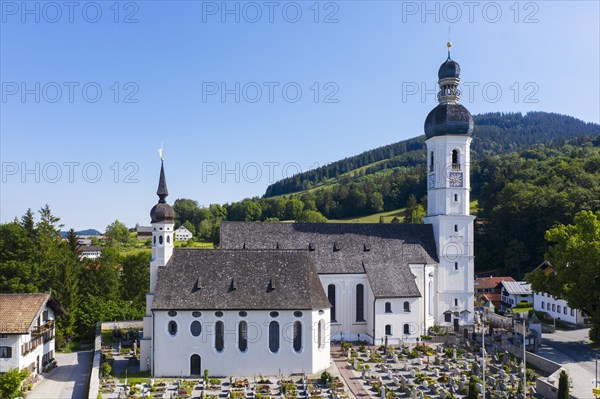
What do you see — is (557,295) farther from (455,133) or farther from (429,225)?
(455,133)

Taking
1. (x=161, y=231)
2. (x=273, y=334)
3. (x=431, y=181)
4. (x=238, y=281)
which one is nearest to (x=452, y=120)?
(x=431, y=181)

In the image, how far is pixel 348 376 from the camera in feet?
129

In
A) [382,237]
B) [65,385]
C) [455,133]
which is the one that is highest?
[455,133]

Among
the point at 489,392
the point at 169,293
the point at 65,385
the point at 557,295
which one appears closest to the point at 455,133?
the point at 557,295

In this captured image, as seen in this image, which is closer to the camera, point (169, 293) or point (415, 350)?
point (169, 293)

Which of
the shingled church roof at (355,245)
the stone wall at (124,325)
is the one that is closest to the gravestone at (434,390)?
the shingled church roof at (355,245)

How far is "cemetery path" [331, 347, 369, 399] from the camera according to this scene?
116ft

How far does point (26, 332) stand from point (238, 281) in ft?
52.8

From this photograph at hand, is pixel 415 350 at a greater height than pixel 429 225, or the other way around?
pixel 429 225

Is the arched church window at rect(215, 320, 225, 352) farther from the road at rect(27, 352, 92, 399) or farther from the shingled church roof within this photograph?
the shingled church roof

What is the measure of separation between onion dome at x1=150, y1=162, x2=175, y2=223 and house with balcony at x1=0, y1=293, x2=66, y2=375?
1101 centimetres

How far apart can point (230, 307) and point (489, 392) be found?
1959 cm

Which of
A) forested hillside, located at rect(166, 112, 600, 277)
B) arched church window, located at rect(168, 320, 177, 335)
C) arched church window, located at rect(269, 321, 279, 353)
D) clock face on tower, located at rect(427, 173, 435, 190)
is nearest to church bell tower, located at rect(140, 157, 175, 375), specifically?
arched church window, located at rect(168, 320, 177, 335)

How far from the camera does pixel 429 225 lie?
55.0m
